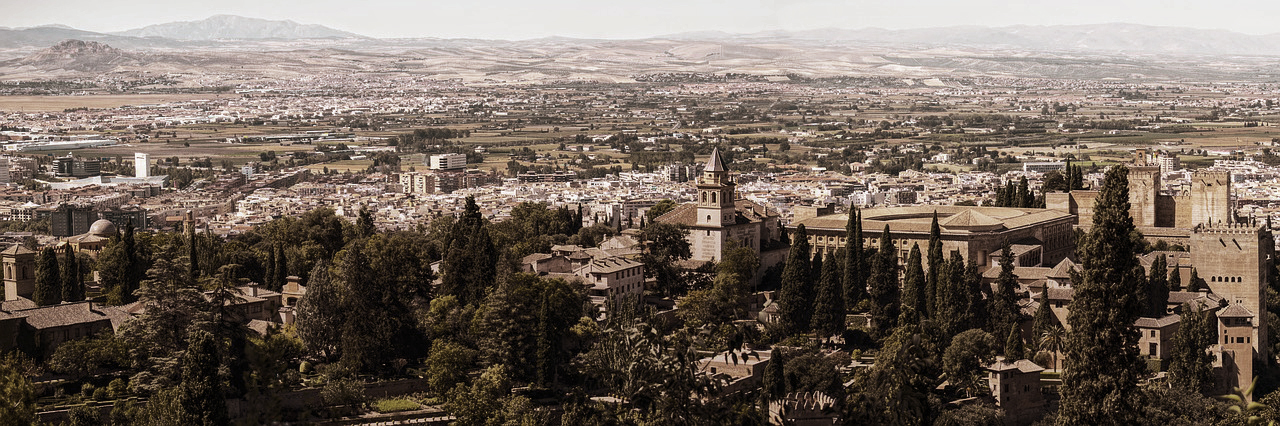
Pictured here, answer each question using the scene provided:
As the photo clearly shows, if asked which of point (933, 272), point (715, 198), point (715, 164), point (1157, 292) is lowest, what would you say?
point (1157, 292)

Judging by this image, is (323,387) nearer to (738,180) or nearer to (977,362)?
(977,362)

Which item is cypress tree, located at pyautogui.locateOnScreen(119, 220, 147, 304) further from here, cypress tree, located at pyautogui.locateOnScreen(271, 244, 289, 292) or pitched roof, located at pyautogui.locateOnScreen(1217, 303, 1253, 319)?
pitched roof, located at pyautogui.locateOnScreen(1217, 303, 1253, 319)

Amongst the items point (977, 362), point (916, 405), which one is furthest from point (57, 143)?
point (916, 405)

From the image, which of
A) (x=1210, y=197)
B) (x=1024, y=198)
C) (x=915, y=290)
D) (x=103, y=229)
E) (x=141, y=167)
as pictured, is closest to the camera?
(x=915, y=290)

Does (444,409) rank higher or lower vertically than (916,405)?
lower

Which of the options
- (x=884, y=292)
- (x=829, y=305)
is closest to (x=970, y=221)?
(x=884, y=292)

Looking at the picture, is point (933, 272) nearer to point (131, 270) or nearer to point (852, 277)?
point (852, 277)
